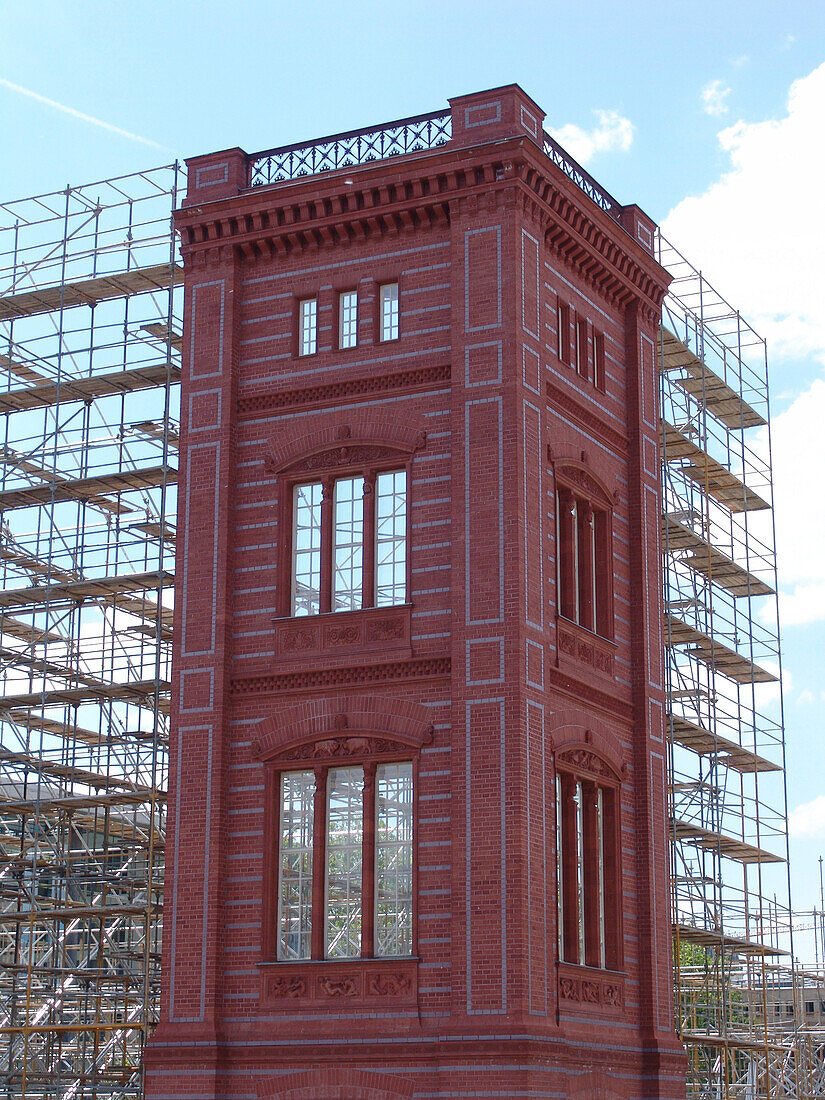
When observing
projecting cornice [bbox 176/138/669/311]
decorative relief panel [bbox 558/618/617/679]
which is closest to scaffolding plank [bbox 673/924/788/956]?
decorative relief panel [bbox 558/618/617/679]

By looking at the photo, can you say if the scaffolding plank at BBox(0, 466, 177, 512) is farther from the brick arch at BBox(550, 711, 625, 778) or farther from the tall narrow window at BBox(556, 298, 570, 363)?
the brick arch at BBox(550, 711, 625, 778)

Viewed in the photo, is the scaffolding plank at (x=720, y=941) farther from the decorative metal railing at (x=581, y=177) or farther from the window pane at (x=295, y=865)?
the decorative metal railing at (x=581, y=177)

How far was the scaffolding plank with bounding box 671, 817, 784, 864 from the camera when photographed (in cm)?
3475

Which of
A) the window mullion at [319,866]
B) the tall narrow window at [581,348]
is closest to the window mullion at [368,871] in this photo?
the window mullion at [319,866]

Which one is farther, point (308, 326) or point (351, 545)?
point (308, 326)

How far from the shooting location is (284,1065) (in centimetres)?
2477

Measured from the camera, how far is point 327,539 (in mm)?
26922

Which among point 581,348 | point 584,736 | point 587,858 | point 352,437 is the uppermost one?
point 581,348

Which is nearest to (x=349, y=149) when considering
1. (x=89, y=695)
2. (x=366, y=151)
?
(x=366, y=151)

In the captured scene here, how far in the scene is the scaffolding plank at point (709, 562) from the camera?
1426 inches

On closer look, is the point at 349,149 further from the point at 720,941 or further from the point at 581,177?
the point at 720,941

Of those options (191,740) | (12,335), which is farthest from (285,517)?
(12,335)

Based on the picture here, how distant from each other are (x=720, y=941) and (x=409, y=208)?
16.9 m

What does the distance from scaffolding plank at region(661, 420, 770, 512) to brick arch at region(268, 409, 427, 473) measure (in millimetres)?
10356
